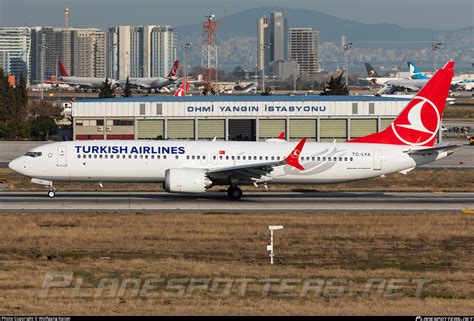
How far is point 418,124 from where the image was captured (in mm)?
59562

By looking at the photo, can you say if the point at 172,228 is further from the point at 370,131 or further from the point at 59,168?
the point at 370,131

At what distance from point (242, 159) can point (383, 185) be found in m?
15.2

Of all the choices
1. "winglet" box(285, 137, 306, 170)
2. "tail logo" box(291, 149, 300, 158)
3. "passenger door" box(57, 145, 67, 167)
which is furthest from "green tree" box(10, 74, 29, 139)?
"tail logo" box(291, 149, 300, 158)

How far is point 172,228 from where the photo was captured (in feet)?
148

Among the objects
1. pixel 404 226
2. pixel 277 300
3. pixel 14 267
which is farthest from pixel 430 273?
pixel 14 267

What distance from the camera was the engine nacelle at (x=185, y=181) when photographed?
54.8 meters

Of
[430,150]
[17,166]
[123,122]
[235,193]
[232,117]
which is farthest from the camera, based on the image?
[232,117]

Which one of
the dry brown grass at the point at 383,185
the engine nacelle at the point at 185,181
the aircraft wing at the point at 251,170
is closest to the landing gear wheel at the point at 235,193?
the aircraft wing at the point at 251,170

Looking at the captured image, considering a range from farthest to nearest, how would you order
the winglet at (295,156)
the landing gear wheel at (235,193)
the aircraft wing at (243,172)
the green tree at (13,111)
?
the green tree at (13,111) < the landing gear wheel at (235,193) < the winglet at (295,156) < the aircraft wing at (243,172)

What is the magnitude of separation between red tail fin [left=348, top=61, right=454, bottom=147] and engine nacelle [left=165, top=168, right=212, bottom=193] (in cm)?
1088

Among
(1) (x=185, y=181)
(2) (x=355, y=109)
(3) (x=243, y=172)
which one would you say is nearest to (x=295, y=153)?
(3) (x=243, y=172)

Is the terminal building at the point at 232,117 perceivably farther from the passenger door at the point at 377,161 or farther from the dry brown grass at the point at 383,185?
the passenger door at the point at 377,161

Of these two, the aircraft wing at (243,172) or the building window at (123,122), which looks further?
the building window at (123,122)

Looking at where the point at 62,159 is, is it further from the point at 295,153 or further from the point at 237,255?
the point at 237,255
